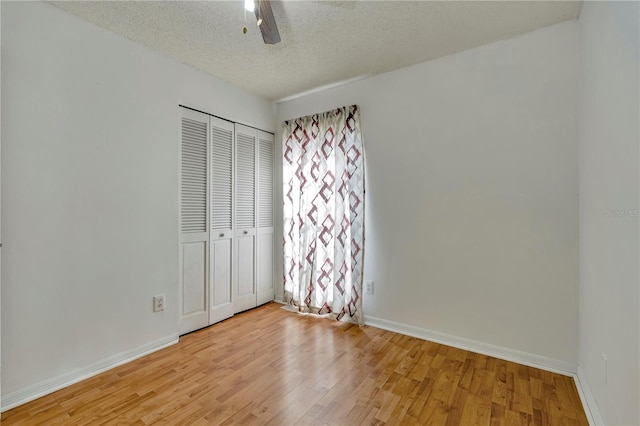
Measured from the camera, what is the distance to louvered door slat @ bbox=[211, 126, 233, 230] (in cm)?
300

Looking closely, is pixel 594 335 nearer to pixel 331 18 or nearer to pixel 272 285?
pixel 331 18

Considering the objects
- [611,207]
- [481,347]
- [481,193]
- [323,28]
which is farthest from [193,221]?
[611,207]

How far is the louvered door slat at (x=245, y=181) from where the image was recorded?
10.7 ft

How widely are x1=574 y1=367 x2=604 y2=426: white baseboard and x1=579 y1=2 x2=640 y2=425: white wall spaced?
0.05 meters

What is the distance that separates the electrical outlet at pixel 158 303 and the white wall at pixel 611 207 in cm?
288

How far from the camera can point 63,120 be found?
1951 millimetres

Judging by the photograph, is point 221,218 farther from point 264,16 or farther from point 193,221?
point 264,16

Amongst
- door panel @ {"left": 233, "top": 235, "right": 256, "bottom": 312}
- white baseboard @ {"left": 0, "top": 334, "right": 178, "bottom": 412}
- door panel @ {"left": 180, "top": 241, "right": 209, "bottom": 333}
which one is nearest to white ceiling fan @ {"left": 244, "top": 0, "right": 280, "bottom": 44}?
door panel @ {"left": 180, "top": 241, "right": 209, "bottom": 333}

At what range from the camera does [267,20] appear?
169cm

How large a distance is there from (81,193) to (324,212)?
2.05 metres

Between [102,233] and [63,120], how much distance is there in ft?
2.64

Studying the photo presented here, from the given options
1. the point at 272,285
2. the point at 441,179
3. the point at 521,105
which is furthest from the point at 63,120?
the point at 521,105

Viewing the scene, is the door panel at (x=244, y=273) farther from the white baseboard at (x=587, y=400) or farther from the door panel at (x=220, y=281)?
the white baseboard at (x=587, y=400)

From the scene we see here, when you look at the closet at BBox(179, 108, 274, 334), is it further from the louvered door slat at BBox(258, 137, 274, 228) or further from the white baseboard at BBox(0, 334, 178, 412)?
the white baseboard at BBox(0, 334, 178, 412)
